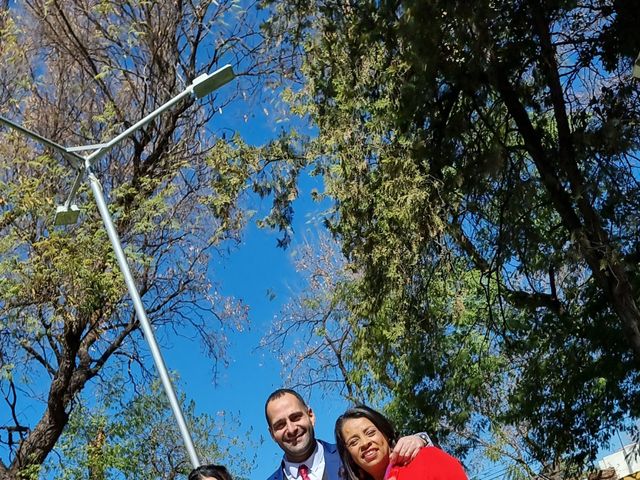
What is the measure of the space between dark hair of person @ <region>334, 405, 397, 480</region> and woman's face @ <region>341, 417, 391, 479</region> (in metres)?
0.02

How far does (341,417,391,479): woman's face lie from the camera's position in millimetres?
3484

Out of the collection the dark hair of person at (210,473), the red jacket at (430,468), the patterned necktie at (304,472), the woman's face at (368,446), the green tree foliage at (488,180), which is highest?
the green tree foliage at (488,180)

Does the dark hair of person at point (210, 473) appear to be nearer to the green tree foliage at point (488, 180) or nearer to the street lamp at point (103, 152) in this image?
the street lamp at point (103, 152)

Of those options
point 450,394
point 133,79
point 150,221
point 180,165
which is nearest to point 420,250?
point 450,394

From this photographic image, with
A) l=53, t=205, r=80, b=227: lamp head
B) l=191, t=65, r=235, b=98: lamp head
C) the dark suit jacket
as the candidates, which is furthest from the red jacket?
l=53, t=205, r=80, b=227: lamp head

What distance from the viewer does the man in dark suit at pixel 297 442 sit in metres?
4.00

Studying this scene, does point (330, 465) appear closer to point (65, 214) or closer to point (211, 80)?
point (211, 80)

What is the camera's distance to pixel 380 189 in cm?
1050

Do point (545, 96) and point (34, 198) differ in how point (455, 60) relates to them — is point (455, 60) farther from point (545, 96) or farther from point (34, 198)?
point (34, 198)

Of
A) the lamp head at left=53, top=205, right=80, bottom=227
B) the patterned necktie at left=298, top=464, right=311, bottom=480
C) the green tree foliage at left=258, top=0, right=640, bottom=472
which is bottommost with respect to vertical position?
the patterned necktie at left=298, top=464, right=311, bottom=480

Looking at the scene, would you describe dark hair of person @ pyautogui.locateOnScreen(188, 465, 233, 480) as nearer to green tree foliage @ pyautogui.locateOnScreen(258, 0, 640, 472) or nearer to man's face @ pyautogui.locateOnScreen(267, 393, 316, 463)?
man's face @ pyautogui.locateOnScreen(267, 393, 316, 463)

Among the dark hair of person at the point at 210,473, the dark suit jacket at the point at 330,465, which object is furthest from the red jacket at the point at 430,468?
the dark hair of person at the point at 210,473

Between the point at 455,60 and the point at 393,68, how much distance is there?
111 centimetres

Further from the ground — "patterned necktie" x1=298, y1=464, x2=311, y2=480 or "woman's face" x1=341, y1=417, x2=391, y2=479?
"patterned necktie" x1=298, y1=464, x2=311, y2=480
